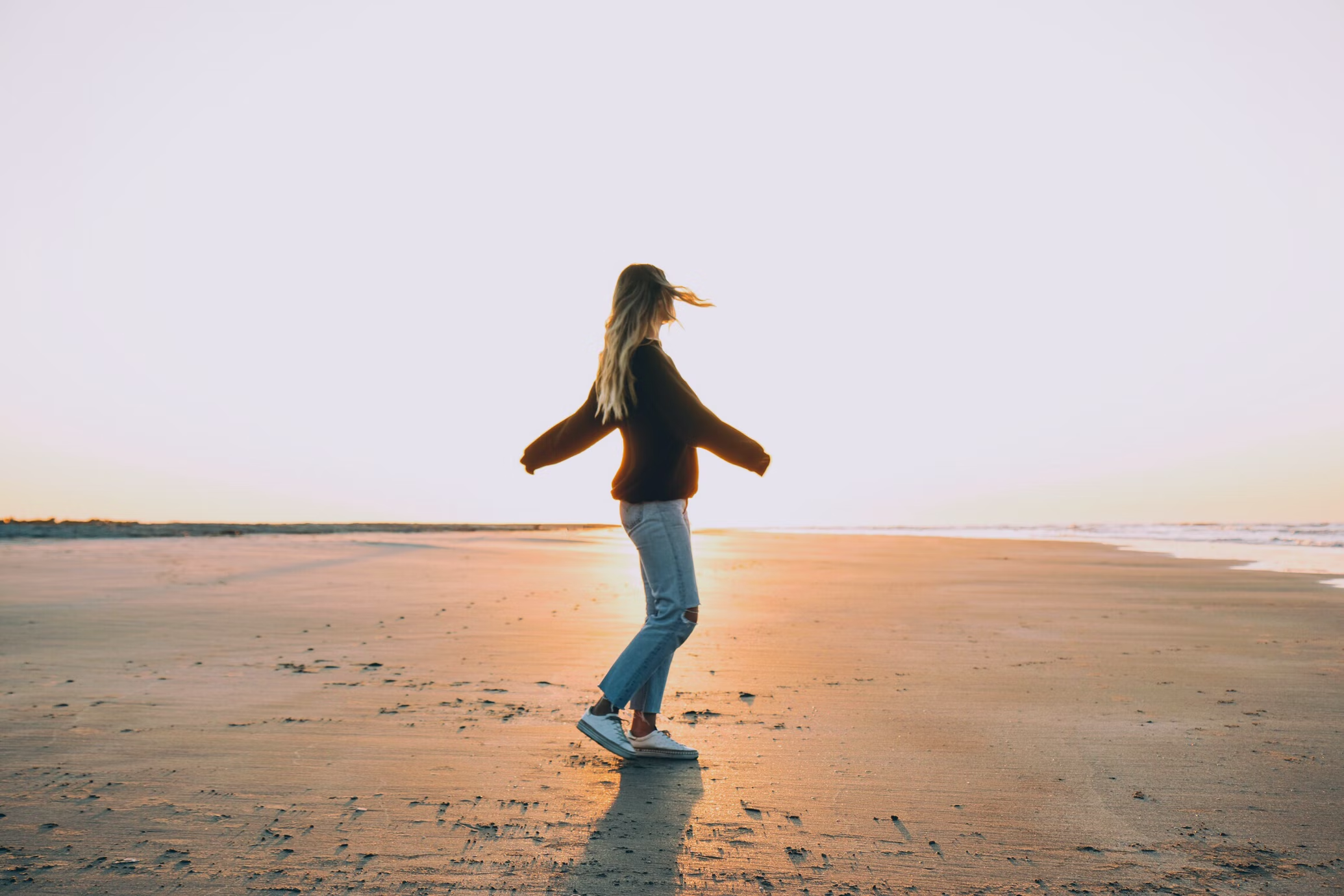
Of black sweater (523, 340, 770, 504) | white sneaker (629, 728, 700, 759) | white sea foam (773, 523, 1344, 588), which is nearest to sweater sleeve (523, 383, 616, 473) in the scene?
black sweater (523, 340, 770, 504)

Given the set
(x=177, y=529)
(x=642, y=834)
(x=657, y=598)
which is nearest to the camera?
(x=642, y=834)

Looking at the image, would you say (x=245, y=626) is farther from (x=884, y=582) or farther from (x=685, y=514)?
(x=884, y=582)

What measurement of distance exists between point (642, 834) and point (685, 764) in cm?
81

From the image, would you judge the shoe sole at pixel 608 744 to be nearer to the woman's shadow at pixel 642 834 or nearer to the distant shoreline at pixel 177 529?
the woman's shadow at pixel 642 834

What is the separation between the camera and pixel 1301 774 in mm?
3326

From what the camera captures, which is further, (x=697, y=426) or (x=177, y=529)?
(x=177, y=529)

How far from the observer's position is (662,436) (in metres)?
3.55

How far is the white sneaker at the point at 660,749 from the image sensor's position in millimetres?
3543

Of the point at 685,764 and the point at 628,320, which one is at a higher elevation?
the point at 628,320

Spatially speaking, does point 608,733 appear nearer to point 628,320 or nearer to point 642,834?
point 642,834

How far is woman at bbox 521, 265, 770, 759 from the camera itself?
11.5ft

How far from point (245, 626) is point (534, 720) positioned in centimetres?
389

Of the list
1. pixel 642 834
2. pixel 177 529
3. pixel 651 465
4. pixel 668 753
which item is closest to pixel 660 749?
pixel 668 753

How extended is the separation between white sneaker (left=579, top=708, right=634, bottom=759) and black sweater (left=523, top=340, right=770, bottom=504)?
0.91 meters
